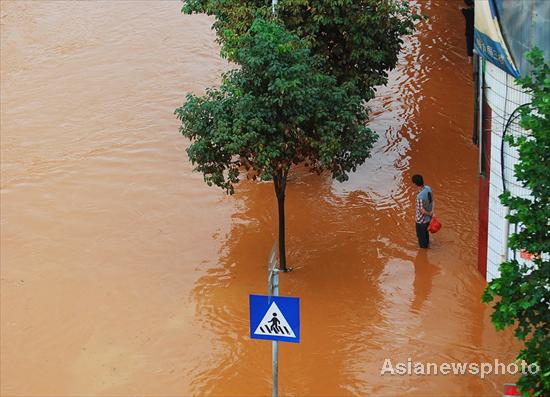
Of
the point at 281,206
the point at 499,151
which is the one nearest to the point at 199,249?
the point at 281,206

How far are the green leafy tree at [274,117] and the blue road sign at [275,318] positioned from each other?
3.52 m

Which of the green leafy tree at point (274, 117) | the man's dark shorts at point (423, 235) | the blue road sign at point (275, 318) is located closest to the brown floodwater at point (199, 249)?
the man's dark shorts at point (423, 235)

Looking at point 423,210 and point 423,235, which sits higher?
point 423,210

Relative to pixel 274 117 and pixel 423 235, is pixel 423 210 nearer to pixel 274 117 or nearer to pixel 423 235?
pixel 423 235

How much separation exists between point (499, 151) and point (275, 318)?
4912mm

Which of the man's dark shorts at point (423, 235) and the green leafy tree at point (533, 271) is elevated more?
the green leafy tree at point (533, 271)

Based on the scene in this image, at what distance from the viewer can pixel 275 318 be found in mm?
8828

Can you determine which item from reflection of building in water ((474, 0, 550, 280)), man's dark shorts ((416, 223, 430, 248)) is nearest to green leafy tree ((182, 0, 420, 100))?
reflection of building in water ((474, 0, 550, 280))

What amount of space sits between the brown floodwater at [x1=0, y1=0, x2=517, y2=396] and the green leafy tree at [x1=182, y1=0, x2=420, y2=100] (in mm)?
2228

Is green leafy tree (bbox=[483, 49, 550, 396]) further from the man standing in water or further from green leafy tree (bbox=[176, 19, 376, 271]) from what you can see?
the man standing in water

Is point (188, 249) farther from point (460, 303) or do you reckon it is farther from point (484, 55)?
point (484, 55)

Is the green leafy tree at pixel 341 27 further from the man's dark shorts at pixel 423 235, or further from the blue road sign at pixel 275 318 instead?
the blue road sign at pixel 275 318

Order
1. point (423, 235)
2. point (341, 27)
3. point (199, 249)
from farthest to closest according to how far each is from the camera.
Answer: point (341, 27) < point (199, 249) < point (423, 235)

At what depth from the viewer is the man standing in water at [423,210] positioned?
13.5 metres
